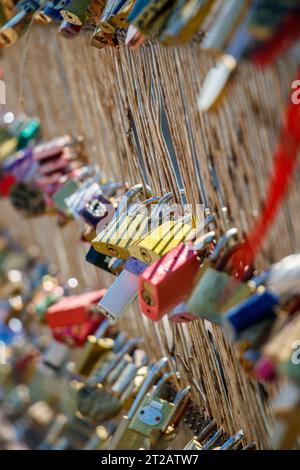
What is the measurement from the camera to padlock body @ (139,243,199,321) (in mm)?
1696

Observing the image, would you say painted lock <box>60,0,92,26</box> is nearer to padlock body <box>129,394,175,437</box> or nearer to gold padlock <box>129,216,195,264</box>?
gold padlock <box>129,216,195,264</box>

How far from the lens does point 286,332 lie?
4.42 ft

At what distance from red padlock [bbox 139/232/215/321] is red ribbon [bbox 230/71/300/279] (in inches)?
4.6

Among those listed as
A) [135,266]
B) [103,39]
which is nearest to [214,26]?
[135,266]

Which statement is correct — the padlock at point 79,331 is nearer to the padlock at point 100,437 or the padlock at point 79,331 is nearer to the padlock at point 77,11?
the padlock at point 100,437

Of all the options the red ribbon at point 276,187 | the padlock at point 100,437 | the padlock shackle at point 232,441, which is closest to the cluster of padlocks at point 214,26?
the red ribbon at point 276,187

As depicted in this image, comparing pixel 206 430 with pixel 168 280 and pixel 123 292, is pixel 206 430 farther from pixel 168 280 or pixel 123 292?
pixel 168 280

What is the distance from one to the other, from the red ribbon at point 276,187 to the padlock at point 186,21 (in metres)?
0.19

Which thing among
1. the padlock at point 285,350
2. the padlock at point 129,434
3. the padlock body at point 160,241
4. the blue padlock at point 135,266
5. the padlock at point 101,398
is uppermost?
the padlock body at point 160,241

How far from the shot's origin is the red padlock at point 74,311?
263 cm

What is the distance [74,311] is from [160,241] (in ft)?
2.98

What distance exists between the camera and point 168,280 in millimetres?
1697
